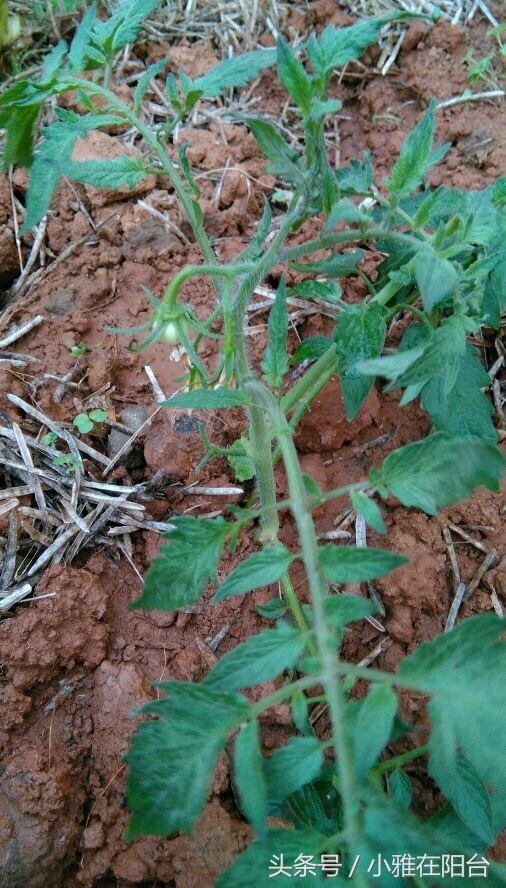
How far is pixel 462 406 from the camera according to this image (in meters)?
1.49

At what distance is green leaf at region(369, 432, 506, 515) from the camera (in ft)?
3.50

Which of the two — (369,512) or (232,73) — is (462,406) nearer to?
(369,512)

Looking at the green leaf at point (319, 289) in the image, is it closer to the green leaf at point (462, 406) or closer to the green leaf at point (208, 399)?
the green leaf at point (462, 406)

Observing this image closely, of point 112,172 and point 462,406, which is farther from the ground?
point 112,172

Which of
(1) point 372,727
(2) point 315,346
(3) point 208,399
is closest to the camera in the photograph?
(1) point 372,727

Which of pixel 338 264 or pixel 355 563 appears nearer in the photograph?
pixel 355 563

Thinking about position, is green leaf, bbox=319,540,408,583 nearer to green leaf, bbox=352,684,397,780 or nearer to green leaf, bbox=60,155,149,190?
green leaf, bbox=352,684,397,780

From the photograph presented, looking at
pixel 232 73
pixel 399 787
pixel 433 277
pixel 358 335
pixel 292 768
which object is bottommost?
pixel 399 787

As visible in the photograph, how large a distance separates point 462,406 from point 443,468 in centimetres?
46

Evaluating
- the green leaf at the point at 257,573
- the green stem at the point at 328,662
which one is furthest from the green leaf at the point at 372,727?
the green leaf at the point at 257,573

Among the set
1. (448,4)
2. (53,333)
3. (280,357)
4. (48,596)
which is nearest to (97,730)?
(48,596)

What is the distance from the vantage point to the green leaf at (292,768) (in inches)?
37.0

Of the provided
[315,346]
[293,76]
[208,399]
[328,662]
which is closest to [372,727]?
[328,662]

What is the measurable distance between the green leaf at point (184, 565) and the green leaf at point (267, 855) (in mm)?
374
